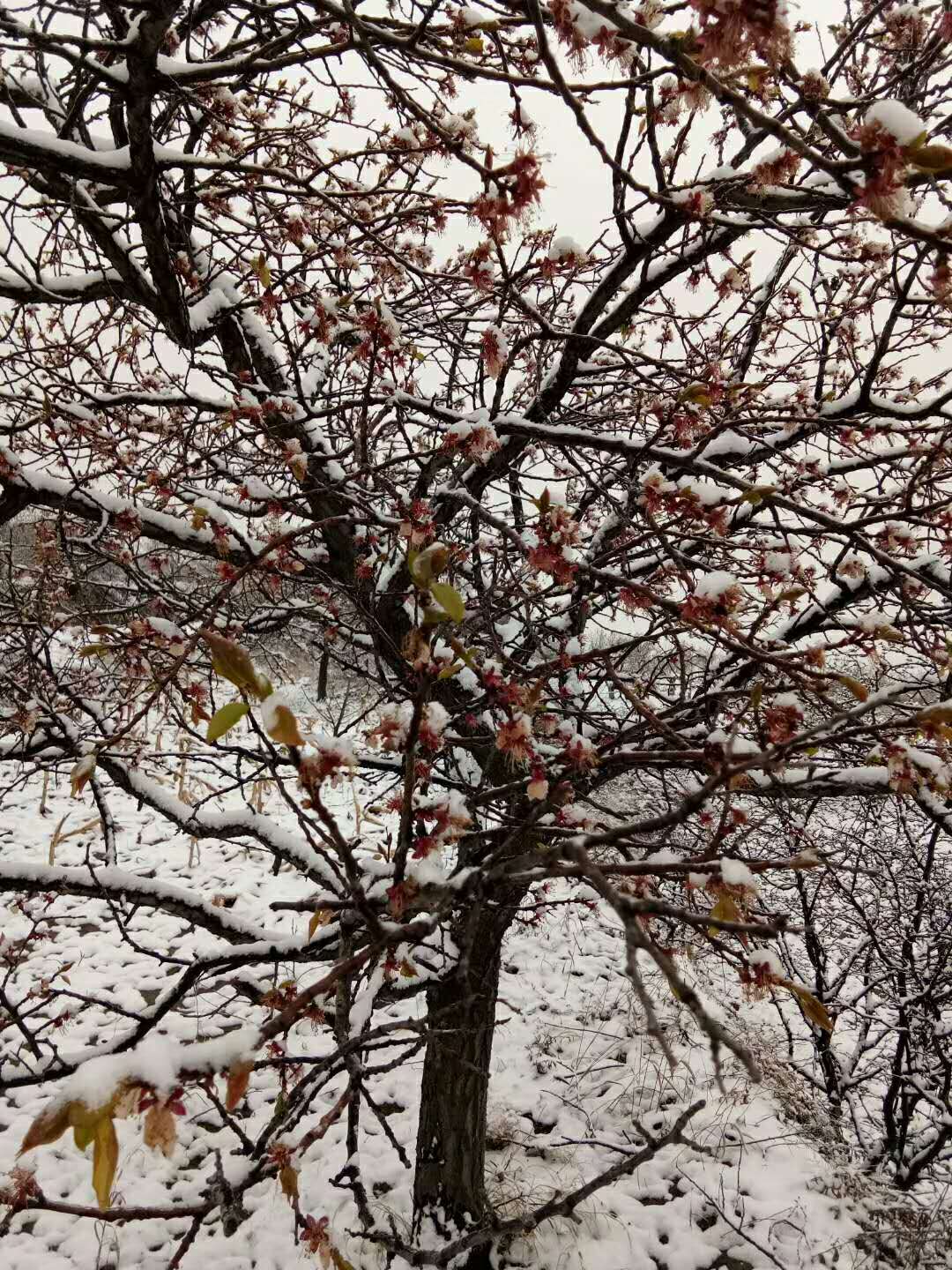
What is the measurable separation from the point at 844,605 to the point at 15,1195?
9.44 ft

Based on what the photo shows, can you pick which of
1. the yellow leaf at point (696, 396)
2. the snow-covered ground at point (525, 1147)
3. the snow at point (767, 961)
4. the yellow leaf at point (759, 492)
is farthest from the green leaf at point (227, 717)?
the snow-covered ground at point (525, 1147)

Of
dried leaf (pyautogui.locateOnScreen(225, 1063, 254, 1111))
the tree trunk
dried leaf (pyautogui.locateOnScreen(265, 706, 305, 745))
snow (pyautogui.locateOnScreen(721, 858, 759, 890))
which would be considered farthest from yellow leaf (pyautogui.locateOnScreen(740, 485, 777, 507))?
the tree trunk

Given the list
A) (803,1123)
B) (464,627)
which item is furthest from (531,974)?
(464,627)

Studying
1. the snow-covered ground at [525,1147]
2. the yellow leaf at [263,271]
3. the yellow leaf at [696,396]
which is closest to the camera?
the yellow leaf at [696,396]

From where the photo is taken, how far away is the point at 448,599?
822 mm

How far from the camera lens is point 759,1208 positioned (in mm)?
3342

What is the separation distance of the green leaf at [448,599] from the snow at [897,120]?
2.54ft

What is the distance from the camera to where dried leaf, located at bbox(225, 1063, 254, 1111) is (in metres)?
0.73

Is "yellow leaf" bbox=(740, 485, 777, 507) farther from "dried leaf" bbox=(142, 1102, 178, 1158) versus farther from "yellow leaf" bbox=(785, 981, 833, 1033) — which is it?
"dried leaf" bbox=(142, 1102, 178, 1158)

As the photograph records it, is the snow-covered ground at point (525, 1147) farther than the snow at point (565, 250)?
Yes

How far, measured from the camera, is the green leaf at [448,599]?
2.61 ft

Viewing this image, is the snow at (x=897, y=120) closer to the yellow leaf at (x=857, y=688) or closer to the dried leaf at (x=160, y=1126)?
the yellow leaf at (x=857, y=688)

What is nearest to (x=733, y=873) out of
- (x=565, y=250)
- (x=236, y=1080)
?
(x=236, y=1080)

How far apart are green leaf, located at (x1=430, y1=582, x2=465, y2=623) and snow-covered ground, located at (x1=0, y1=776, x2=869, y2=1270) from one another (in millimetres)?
1726
